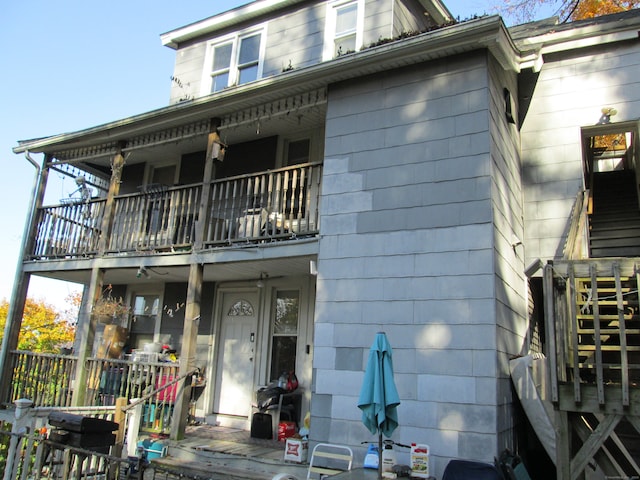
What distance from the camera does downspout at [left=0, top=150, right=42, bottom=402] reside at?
9.77 m

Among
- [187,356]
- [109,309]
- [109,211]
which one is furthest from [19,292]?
[187,356]

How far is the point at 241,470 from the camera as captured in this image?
256 inches

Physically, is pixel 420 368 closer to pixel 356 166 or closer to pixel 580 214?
pixel 356 166

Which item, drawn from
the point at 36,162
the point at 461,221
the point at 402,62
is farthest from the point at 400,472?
the point at 36,162

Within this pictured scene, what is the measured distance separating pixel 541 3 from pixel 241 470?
45.7 ft

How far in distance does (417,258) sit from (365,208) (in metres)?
1.03

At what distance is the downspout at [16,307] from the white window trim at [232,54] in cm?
397

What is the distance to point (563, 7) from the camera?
13820 millimetres

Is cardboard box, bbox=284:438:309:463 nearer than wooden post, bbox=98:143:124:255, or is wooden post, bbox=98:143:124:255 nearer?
cardboard box, bbox=284:438:309:463

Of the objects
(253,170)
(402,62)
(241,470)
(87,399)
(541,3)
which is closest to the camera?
(241,470)

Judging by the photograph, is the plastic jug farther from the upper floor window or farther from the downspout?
the downspout

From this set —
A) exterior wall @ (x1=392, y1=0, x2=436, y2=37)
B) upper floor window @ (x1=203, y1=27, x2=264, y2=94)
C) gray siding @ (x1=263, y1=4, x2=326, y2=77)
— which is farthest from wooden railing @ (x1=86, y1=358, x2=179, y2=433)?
exterior wall @ (x1=392, y1=0, x2=436, y2=37)

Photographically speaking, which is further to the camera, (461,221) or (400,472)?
(461,221)

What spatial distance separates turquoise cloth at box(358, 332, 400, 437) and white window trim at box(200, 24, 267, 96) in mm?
7354
